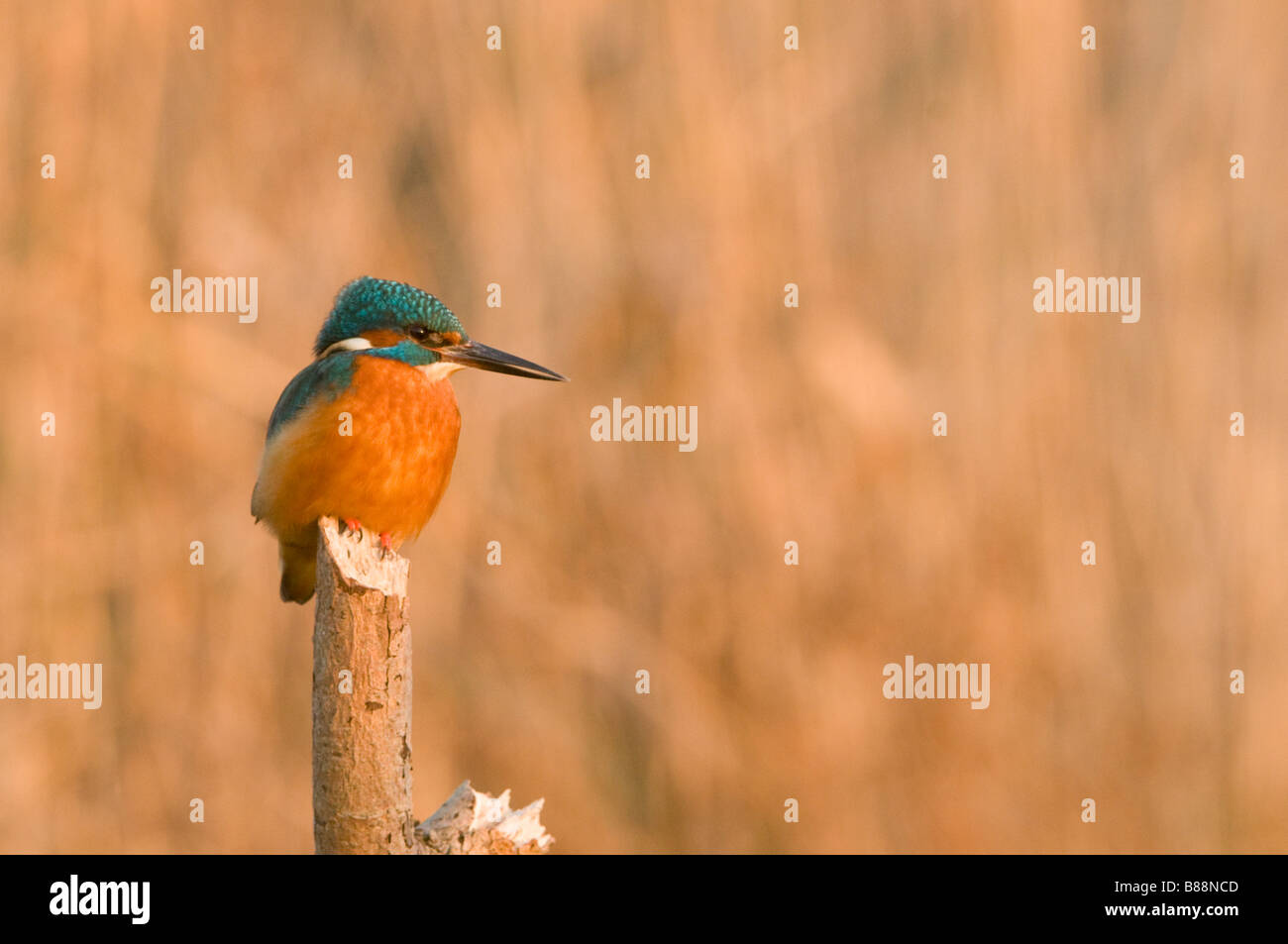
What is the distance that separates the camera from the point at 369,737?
6.59ft

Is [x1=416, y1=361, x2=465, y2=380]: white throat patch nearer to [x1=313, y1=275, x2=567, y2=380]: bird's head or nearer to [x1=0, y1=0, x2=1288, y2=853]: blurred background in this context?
[x1=313, y1=275, x2=567, y2=380]: bird's head

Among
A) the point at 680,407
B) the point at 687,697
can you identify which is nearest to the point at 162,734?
the point at 687,697

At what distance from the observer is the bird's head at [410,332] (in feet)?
10.2

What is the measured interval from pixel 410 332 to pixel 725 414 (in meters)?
1.44

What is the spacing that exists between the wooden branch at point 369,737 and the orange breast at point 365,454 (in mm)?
881

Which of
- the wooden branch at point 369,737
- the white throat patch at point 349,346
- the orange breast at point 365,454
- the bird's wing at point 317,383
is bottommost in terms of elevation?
the wooden branch at point 369,737

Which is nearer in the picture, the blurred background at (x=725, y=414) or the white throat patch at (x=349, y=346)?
the white throat patch at (x=349, y=346)

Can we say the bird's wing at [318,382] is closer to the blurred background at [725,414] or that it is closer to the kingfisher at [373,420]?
the kingfisher at [373,420]

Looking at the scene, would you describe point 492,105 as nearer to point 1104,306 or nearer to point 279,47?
point 279,47

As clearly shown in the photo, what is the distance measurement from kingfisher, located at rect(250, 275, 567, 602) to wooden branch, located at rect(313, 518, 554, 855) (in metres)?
0.89

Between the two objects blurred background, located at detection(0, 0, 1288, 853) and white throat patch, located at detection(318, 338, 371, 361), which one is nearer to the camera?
white throat patch, located at detection(318, 338, 371, 361)

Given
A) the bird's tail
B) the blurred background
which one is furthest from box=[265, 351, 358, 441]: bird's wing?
the blurred background

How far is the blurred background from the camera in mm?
4230

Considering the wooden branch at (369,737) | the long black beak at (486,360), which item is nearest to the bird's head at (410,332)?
the long black beak at (486,360)
